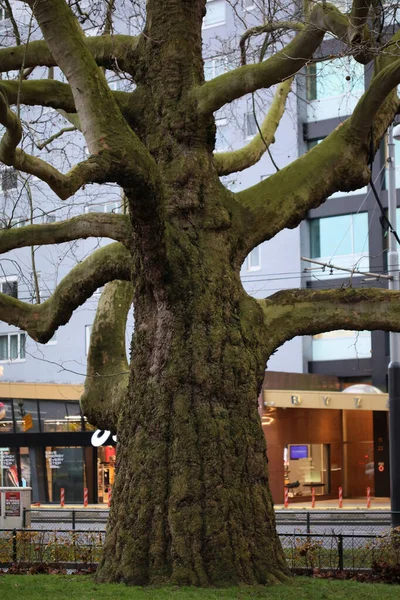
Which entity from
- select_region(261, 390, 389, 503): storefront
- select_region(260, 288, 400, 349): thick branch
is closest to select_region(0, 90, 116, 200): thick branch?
select_region(260, 288, 400, 349): thick branch

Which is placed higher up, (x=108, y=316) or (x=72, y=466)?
(x=108, y=316)

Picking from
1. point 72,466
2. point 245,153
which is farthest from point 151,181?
point 72,466

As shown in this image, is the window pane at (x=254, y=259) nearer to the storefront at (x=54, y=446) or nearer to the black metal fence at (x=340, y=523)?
the storefront at (x=54, y=446)

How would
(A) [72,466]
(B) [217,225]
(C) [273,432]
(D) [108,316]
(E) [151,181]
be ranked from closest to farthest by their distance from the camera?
(E) [151,181]
(B) [217,225]
(D) [108,316]
(C) [273,432]
(A) [72,466]

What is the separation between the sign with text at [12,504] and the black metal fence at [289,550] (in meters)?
7.30

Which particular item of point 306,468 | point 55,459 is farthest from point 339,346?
point 55,459

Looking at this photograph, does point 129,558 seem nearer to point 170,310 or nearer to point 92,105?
point 170,310

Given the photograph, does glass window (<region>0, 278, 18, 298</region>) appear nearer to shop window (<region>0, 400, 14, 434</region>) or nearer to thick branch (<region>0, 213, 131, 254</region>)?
thick branch (<region>0, 213, 131, 254</region>)

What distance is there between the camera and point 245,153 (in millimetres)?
14969

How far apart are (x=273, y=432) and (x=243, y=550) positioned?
26955mm

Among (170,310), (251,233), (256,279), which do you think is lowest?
(170,310)

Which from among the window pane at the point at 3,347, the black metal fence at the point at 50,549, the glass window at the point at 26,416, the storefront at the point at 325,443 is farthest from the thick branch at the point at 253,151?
the window pane at the point at 3,347

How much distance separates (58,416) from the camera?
41.4m

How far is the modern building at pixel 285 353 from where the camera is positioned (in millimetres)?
37031
